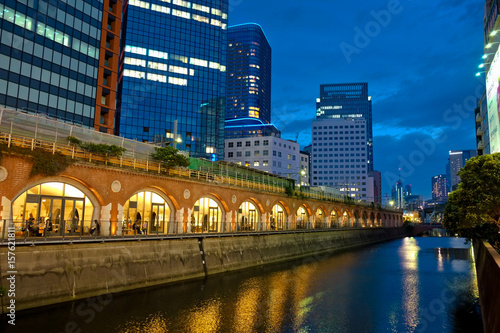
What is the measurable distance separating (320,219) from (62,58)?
58.6m

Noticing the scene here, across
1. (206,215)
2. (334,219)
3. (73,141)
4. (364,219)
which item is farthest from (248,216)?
(364,219)

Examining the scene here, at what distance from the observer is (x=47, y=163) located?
27281 mm

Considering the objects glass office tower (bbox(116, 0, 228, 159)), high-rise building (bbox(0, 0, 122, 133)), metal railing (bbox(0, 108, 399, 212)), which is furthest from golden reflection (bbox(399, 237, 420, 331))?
glass office tower (bbox(116, 0, 228, 159))

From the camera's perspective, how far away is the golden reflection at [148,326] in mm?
19344

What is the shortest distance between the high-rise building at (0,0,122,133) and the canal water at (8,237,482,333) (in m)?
45.0

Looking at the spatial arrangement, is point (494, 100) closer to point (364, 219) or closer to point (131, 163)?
point (131, 163)

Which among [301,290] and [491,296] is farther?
[301,290]

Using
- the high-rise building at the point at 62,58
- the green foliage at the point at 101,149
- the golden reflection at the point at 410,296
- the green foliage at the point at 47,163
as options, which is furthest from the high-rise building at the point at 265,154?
the green foliage at the point at 47,163

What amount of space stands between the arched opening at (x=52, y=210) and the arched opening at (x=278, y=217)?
105 feet

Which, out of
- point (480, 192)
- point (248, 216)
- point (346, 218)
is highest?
point (480, 192)

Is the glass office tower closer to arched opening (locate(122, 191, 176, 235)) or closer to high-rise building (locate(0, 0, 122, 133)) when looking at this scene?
high-rise building (locate(0, 0, 122, 133))

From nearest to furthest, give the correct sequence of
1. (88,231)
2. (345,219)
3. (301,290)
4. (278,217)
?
(88,231) < (301,290) < (278,217) < (345,219)

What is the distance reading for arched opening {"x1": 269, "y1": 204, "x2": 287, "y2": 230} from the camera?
58.3m

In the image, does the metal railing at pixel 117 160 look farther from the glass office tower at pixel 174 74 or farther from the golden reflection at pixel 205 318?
the glass office tower at pixel 174 74
